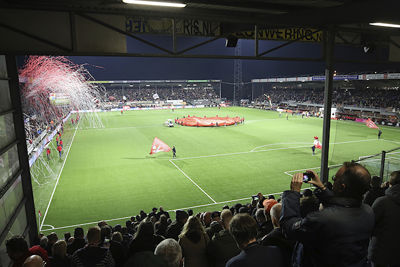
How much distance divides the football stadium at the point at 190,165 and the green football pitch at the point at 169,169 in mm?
150

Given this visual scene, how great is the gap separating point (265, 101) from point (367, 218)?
8255 cm

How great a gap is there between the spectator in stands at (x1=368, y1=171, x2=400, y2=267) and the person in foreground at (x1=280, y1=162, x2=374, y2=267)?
1.42 meters

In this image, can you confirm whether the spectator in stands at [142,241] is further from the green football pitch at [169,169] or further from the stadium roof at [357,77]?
the stadium roof at [357,77]

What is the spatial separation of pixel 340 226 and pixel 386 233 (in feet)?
5.96

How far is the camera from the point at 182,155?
2783 cm

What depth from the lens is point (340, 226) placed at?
2779 mm

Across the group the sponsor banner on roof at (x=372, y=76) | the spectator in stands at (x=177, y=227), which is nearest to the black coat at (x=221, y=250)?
the spectator in stands at (x=177, y=227)

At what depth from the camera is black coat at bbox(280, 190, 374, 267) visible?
2.79 meters

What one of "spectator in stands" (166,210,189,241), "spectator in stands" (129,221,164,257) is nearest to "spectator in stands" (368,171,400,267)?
"spectator in stands" (129,221,164,257)

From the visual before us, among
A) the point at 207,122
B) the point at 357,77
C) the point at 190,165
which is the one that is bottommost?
the point at 190,165

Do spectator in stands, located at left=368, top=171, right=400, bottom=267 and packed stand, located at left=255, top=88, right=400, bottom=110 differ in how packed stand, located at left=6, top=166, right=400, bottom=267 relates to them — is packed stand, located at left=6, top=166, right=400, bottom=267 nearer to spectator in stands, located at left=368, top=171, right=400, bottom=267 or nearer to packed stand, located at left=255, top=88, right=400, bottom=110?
spectator in stands, located at left=368, top=171, right=400, bottom=267

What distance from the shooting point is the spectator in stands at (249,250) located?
293 cm

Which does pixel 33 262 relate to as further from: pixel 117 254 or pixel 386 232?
pixel 386 232

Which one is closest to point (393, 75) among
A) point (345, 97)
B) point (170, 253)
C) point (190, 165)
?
point (345, 97)
